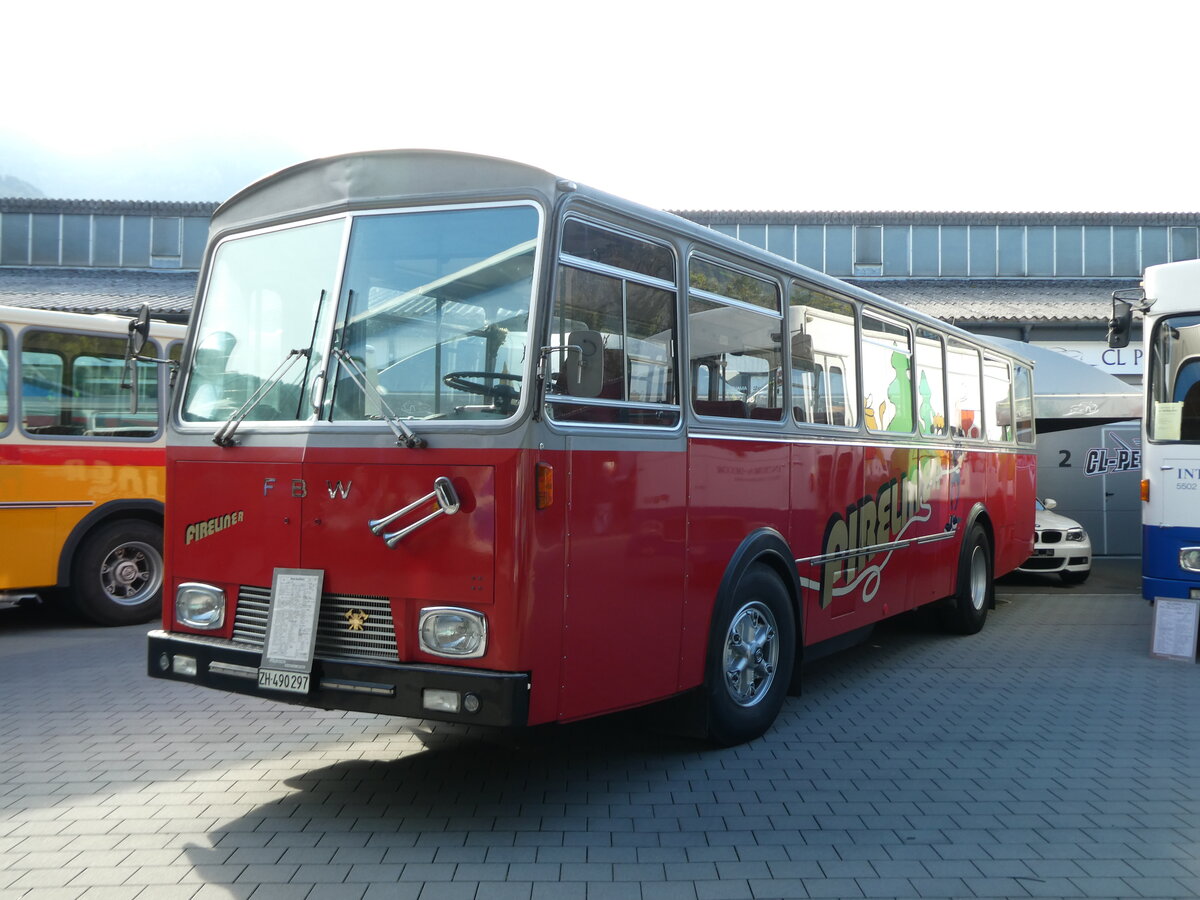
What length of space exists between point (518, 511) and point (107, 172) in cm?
15934

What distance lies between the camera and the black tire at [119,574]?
9828 millimetres

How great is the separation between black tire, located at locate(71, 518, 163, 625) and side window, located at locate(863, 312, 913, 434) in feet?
22.5

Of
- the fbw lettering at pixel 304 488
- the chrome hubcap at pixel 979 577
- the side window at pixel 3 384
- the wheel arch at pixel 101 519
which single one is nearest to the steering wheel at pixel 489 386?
the fbw lettering at pixel 304 488

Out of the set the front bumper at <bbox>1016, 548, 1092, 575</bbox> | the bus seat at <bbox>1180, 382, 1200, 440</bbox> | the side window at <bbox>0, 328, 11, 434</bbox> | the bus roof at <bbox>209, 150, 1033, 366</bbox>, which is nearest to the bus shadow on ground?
the bus roof at <bbox>209, 150, 1033, 366</bbox>

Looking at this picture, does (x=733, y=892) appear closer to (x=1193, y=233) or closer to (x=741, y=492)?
(x=741, y=492)

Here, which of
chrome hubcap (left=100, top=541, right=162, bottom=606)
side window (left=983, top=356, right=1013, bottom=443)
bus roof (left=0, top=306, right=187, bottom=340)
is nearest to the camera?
bus roof (left=0, top=306, right=187, bottom=340)

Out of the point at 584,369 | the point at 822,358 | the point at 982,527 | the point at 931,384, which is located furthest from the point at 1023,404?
the point at 584,369

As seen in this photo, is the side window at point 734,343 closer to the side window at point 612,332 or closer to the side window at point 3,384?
the side window at point 612,332

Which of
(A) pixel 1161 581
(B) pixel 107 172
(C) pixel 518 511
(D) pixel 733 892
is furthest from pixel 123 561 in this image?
(B) pixel 107 172

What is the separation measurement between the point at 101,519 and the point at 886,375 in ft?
23.2

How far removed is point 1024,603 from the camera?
12875mm

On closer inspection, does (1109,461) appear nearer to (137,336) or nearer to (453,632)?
(137,336)

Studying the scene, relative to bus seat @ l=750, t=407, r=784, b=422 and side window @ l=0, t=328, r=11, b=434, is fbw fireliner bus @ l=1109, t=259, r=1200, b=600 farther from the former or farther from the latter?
side window @ l=0, t=328, r=11, b=434

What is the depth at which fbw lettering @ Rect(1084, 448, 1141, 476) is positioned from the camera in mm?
18422
